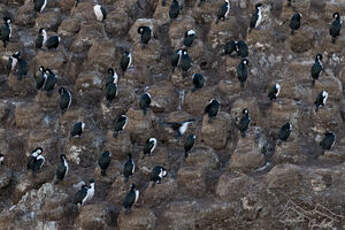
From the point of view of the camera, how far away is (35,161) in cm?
1592

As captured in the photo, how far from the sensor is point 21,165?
55.9ft

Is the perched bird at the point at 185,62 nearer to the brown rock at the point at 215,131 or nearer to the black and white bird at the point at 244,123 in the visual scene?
the brown rock at the point at 215,131

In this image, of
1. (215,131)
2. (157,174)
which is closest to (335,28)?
(215,131)

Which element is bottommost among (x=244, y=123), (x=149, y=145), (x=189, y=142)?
(x=149, y=145)

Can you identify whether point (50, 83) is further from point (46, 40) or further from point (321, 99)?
point (321, 99)

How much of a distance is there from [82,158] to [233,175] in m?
4.51

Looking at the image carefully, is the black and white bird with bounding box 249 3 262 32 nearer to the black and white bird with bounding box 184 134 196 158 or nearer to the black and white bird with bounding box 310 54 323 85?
the black and white bird with bounding box 310 54 323 85

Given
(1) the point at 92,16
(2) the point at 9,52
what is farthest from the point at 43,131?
(1) the point at 92,16

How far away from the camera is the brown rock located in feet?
54.7

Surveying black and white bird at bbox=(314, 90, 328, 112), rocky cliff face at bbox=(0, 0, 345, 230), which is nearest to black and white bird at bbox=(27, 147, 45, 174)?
rocky cliff face at bbox=(0, 0, 345, 230)

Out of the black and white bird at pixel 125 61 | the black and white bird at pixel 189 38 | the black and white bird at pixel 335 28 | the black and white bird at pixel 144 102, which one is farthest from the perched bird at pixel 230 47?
the black and white bird at pixel 144 102

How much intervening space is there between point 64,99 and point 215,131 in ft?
15.2

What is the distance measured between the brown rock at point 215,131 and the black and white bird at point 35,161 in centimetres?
470

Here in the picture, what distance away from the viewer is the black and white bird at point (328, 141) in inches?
635
